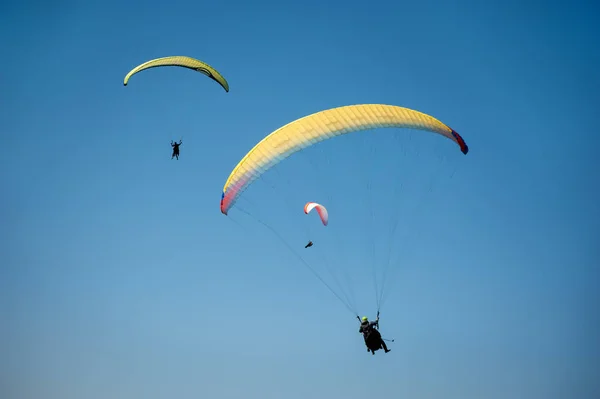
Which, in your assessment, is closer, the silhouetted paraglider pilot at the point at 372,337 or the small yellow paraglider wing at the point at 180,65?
the silhouetted paraglider pilot at the point at 372,337

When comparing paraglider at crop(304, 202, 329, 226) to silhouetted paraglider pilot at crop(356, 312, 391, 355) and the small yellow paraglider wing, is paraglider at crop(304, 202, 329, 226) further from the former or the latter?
the small yellow paraglider wing

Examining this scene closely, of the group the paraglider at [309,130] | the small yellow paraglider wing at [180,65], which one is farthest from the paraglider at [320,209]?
the small yellow paraglider wing at [180,65]

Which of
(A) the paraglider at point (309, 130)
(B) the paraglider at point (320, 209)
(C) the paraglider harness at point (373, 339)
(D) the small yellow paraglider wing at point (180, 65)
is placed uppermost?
(D) the small yellow paraglider wing at point (180, 65)

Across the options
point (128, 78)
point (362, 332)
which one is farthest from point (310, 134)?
point (128, 78)

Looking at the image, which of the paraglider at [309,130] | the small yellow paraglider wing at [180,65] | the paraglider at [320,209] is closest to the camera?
the paraglider at [309,130]

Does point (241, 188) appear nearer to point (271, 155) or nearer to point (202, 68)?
point (271, 155)

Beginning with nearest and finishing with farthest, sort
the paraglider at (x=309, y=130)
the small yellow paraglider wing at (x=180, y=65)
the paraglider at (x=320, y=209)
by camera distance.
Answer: the paraglider at (x=309, y=130), the paraglider at (x=320, y=209), the small yellow paraglider wing at (x=180, y=65)

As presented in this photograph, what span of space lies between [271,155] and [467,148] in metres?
7.93

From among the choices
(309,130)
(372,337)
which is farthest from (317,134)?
(372,337)

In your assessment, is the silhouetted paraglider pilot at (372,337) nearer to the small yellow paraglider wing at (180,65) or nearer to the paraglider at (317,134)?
the paraglider at (317,134)

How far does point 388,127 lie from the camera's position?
24.9m

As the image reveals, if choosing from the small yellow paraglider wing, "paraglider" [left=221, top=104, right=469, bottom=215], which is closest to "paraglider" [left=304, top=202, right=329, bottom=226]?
"paraglider" [left=221, top=104, right=469, bottom=215]

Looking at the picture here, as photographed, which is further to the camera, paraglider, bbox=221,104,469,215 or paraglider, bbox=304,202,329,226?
paraglider, bbox=304,202,329,226

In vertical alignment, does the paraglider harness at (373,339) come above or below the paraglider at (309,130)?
below
